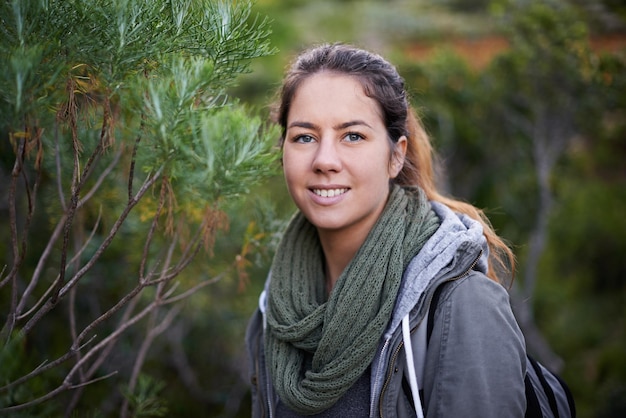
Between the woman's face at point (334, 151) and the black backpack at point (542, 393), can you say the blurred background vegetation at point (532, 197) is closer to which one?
the woman's face at point (334, 151)

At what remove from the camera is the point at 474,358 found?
1.48 meters

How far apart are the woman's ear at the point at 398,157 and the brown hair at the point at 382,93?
0.02 m

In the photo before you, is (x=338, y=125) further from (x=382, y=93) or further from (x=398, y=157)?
(x=398, y=157)

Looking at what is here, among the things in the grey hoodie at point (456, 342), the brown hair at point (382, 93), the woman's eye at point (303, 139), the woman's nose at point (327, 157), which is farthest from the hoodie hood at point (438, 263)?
the woman's eye at point (303, 139)

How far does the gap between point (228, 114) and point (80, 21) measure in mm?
440

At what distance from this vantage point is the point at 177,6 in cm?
139

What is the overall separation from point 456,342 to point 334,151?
0.73 m

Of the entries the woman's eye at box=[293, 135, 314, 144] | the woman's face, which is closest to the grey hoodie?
the woman's face

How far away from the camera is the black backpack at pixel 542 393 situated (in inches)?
63.2

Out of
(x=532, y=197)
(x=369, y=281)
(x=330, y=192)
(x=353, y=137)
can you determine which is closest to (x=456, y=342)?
(x=369, y=281)

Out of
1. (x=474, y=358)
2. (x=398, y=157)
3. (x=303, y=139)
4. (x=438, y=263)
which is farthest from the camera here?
(x=398, y=157)

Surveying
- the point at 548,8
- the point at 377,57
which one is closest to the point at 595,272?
the point at 548,8

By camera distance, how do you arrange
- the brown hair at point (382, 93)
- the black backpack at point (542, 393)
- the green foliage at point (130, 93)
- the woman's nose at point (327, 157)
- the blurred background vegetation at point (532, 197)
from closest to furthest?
the green foliage at point (130, 93) < the black backpack at point (542, 393) < the woman's nose at point (327, 157) < the brown hair at point (382, 93) < the blurred background vegetation at point (532, 197)

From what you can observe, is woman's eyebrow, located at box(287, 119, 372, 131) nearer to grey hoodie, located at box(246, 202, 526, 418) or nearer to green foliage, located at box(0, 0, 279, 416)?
green foliage, located at box(0, 0, 279, 416)
